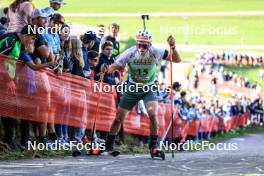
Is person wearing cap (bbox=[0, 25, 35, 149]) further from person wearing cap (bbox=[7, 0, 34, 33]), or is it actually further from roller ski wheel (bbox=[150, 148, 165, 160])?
roller ski wheel (bbox=[150, 148, 165, 160])

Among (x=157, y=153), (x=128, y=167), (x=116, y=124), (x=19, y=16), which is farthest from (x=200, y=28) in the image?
(x=128, y=167)

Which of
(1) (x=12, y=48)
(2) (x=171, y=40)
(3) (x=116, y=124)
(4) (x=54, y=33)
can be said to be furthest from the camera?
(4) (x=54, y=33)

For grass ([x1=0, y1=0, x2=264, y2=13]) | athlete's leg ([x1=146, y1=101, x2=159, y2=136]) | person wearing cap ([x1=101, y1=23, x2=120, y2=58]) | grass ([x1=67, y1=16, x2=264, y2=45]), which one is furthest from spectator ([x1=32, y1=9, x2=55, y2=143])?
grass ([x1=0, y1=0, x2=264, y2=13])

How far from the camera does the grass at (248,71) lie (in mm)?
55641

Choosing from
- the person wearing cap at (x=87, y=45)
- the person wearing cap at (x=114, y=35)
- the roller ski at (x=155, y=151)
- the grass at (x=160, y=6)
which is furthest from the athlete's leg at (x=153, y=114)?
the grass at (x=160, y=6)

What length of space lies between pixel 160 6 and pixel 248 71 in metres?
21.9

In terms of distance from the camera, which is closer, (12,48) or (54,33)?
(12,48)

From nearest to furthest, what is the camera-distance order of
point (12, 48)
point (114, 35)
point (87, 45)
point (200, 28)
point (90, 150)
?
point (12, 48)
point (90, 150)
point (87, 45)
point (114, 35)
point (200, 28)

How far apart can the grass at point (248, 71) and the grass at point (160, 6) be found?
16944mm

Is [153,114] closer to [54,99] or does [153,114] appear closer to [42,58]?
[54,99]

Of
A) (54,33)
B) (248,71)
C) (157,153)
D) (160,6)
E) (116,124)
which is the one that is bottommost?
(157,153)

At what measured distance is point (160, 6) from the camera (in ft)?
251

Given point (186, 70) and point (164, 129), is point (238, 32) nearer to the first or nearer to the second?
point (186, 70)

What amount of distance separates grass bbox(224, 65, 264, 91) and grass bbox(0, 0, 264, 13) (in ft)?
55.6
